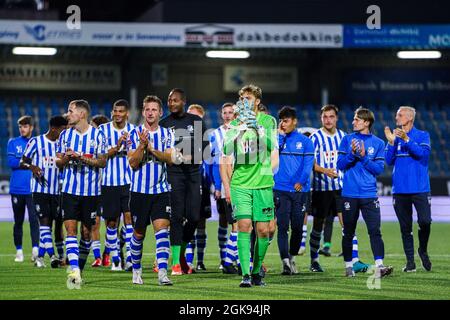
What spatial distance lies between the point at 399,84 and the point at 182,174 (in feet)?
86.6

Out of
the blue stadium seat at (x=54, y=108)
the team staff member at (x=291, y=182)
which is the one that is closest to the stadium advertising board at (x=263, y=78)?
the blue stadium seat at (x=54, y=108)

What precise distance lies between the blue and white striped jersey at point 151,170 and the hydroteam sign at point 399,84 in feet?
88.6

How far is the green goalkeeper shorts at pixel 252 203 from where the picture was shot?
11.0m

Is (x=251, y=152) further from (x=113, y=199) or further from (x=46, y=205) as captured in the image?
(x=46, y=205)

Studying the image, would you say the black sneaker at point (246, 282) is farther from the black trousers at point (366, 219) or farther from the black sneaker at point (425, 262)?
the black sneaker at point (425, 262)

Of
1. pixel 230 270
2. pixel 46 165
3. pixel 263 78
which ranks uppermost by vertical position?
pixel 263 78

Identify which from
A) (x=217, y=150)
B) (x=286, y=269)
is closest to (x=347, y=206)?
(x=286, y=269)

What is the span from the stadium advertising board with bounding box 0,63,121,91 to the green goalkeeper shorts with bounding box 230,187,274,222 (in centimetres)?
2631

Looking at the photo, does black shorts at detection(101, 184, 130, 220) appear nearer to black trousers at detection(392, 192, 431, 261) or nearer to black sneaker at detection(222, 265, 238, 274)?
black sneaker at detection(222, 265, 238, 274)

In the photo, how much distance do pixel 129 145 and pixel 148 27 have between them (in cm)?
2103

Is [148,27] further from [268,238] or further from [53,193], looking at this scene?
[268,238]

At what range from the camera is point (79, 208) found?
37.7ft

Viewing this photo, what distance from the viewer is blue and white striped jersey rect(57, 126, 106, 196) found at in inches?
449
